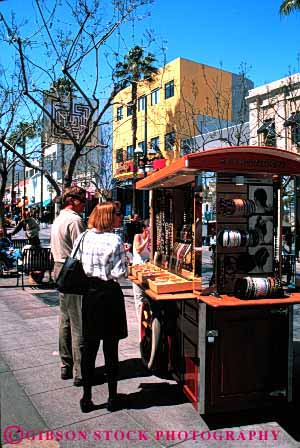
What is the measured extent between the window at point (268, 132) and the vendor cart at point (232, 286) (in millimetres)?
16566

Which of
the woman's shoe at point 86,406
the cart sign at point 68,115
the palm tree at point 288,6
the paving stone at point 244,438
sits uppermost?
the palm tree at point 288,6

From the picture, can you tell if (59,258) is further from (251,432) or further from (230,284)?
(251,432)

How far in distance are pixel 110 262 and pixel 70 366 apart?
1.49 meters

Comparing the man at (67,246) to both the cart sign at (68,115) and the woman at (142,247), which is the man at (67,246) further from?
the cart sign at (68,115)

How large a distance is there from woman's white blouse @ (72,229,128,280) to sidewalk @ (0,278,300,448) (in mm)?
1195

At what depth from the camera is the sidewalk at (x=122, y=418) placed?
3.33 m

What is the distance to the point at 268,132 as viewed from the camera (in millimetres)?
20938

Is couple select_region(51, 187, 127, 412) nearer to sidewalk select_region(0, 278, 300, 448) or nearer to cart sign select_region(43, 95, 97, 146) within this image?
sidewalk select_region(0, 278, 300, 448)

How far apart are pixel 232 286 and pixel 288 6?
14.4m

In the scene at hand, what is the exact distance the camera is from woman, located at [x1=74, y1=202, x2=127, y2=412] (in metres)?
3.73

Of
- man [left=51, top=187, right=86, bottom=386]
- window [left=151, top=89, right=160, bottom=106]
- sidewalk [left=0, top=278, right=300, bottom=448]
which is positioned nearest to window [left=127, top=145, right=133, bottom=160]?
window [left=151, top=89, right=160, bottom=106]

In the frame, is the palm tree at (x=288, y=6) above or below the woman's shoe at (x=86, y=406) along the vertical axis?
above

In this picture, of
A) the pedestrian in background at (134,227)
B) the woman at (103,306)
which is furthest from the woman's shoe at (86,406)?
the pedestrian in background at (134,227)

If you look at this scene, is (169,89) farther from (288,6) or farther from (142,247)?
(142,247)
